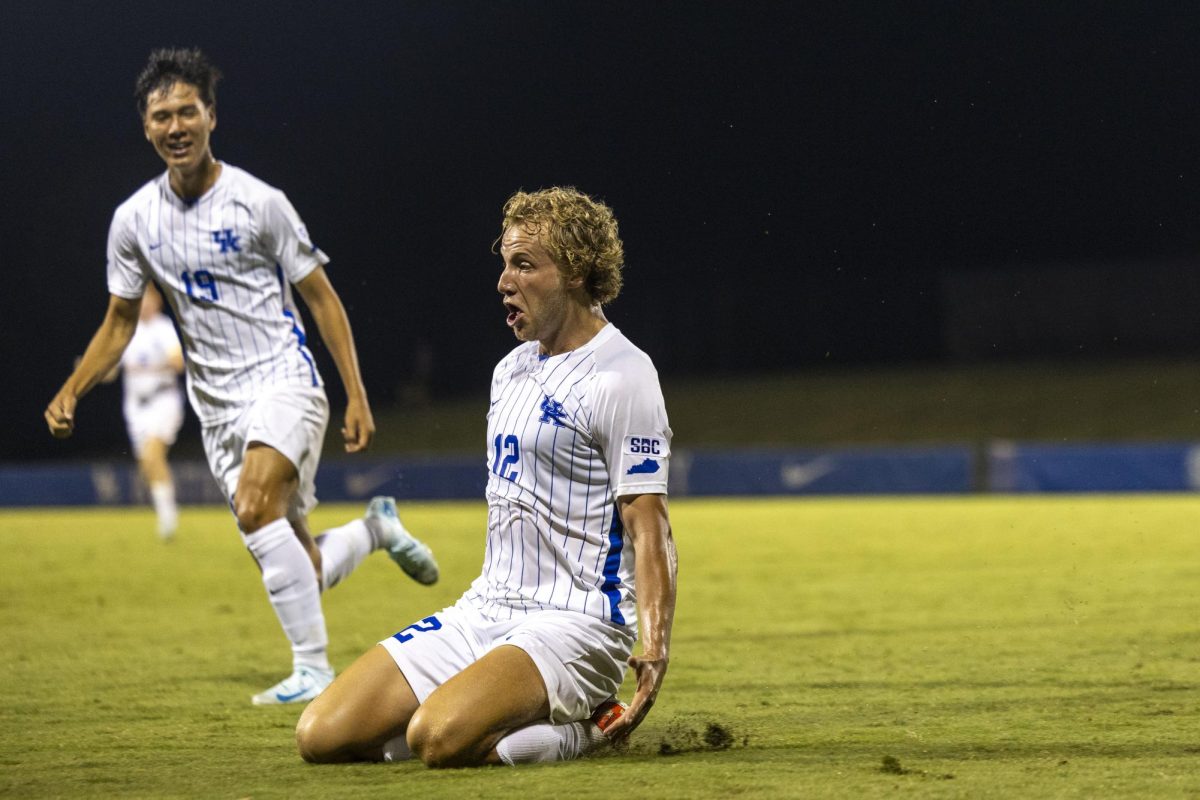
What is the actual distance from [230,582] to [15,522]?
27.9ft

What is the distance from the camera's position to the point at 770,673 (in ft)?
18.5

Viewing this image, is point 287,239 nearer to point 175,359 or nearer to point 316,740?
point 316,740

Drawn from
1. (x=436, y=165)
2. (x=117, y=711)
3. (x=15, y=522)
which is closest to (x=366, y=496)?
(x=15, y=522)

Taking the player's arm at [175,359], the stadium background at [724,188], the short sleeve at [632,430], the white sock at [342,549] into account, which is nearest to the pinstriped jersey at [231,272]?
the white sock at [342,549]

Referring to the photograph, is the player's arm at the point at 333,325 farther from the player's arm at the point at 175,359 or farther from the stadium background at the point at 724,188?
the stadium background at the point at 724,188

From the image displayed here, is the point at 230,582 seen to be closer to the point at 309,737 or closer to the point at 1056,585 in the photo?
the point at 1056,585

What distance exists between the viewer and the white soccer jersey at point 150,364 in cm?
1370

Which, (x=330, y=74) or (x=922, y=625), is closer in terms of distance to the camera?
(x=922, y=625)

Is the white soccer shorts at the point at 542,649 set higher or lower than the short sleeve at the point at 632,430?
lower

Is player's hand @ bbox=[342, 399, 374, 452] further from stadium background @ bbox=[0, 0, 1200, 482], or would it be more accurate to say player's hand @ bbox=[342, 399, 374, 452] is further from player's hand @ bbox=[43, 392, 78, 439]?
stadium background @ bbox=[0, 0, 1200, 482]

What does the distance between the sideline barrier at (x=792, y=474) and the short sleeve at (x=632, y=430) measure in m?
14.9

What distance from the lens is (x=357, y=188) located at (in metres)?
23.1

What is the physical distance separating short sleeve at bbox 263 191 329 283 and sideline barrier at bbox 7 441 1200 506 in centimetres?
1320

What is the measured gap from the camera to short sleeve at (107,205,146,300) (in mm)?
5512
